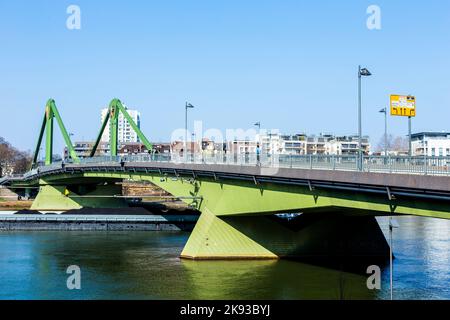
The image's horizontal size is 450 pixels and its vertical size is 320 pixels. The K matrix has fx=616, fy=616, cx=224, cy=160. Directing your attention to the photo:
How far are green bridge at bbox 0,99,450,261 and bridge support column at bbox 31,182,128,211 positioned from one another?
61.8ft

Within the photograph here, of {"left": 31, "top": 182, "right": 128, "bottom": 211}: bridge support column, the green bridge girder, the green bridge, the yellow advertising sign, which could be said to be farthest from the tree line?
the yellow advertising sign

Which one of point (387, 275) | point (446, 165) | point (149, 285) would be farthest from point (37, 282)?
point (446, 165)

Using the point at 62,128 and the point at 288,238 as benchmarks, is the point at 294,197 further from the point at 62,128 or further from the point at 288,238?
Result: the point at 62,128

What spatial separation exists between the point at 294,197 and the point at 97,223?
134 feet

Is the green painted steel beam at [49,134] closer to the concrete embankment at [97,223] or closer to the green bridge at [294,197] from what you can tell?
the concrete embankment at [97,223]

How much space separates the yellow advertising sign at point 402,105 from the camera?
31672 millimetres

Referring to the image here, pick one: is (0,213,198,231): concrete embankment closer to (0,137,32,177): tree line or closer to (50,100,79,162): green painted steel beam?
(50,100,79,162): green painted steel beam

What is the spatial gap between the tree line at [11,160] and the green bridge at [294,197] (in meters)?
110

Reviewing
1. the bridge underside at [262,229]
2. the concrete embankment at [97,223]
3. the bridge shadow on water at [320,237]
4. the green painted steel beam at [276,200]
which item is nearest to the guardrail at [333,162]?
the green painted steel beam at [276,200]

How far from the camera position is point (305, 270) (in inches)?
1549

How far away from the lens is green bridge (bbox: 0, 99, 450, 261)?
86.7 feet

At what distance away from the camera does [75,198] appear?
89312 mm

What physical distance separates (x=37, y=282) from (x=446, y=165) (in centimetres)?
2416
